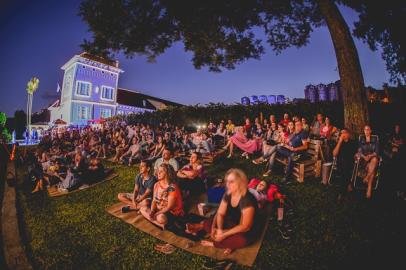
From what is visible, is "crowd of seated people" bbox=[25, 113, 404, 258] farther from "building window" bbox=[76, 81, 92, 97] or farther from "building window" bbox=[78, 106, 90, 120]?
"building window" bbox=[76, 81, 92, 97]

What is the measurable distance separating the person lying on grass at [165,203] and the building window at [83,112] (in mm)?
34489

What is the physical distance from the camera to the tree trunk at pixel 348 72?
768 cm

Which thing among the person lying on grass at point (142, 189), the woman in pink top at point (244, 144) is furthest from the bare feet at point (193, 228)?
the woman in pink top at point (244, 144)

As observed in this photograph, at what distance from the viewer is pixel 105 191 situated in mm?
7711

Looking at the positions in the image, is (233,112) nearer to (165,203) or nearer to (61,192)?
(61,192)

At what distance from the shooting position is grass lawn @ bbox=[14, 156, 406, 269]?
3.56 meters

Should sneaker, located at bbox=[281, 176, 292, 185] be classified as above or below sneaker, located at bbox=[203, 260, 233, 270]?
above

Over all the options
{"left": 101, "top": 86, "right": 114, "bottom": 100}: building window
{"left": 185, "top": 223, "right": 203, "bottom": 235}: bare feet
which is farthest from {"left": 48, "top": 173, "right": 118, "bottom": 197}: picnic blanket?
{"left": 101, "top": 86, "right": 114, "bottom": 100}: building window

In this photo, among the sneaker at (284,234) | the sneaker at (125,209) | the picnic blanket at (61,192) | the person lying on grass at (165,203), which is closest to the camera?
the sneaker at (284,234)

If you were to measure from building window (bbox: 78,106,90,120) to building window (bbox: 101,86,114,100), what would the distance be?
11.0 ft

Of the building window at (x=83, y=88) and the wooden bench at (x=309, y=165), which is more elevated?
the building window at (x=83, y=88)

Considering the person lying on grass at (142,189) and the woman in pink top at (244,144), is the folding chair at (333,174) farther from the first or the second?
the person lying on grass at (142,189)

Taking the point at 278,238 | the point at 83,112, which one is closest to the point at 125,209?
the point at 278,238

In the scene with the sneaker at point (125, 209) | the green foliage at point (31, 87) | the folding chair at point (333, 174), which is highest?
the green foliage at point (31, 87)
